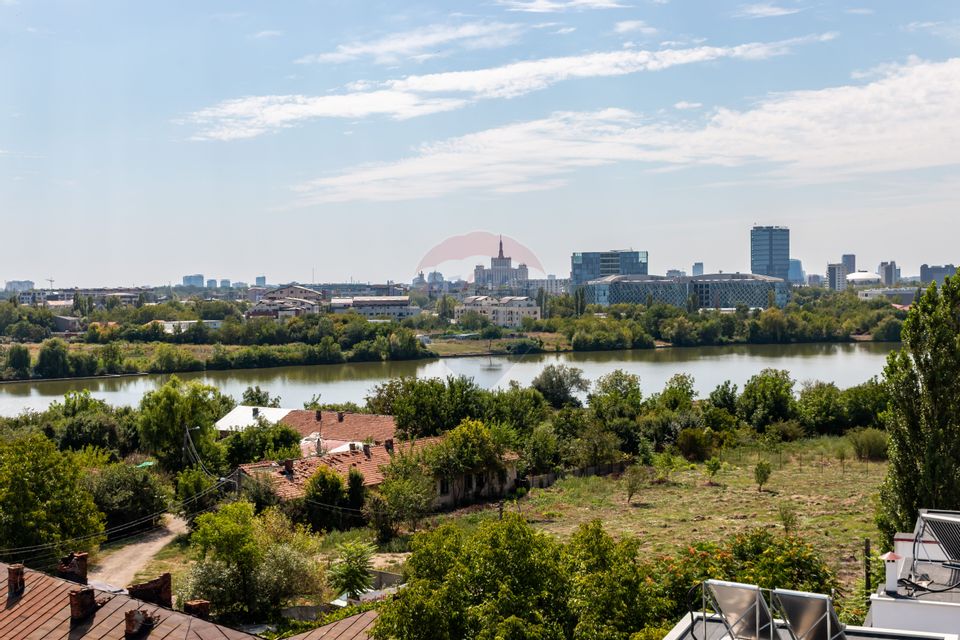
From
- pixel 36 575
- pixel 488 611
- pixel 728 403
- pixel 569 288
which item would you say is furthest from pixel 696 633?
pixel 569 288

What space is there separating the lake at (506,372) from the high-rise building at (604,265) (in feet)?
286

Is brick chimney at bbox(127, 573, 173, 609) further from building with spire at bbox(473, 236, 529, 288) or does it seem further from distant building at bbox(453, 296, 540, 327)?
building with spire at bbox(473, 236, 529, 288)

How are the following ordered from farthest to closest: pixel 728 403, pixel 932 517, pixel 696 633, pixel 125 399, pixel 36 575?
pixel 125 399 < pixel 728 403 < pixel 36 575 < pixel 932 517 < pixel 696 633

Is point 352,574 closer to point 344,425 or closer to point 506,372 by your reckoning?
point 344,425

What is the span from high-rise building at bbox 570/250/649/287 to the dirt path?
13220cm

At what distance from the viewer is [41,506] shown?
12.0 meters

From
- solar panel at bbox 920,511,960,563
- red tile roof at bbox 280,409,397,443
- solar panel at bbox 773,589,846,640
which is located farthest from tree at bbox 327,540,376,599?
red tile roof at bbox 280,409,397,443

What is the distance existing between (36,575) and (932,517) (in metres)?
7.62

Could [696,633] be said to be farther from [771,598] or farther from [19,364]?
[19,364]

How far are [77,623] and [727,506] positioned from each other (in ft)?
37.3

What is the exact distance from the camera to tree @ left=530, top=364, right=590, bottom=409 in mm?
32531

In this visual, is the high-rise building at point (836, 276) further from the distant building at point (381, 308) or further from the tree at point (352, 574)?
the tree at point (352, 574)

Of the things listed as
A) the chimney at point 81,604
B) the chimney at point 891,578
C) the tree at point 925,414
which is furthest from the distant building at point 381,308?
the chimney at point 891,578

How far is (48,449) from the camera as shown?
12406mm
